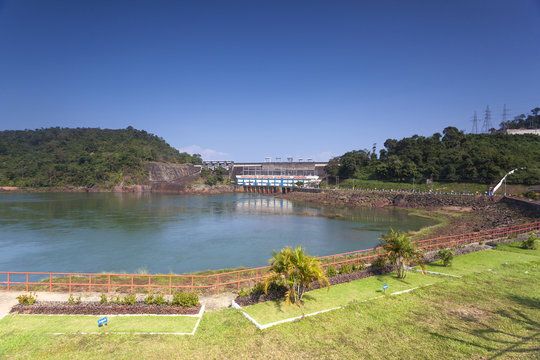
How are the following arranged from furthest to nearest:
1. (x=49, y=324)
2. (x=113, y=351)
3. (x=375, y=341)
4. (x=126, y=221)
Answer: (x=126, y=221), (x=49, y=324), (x=375, y=341), (x=113, y=351)

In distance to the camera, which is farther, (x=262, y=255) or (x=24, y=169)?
(x=24, y=169)

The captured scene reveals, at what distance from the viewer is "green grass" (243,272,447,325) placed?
10.2m

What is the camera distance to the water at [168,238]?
24.6 meters

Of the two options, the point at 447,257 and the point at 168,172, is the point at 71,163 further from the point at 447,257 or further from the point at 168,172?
the point at 447,257

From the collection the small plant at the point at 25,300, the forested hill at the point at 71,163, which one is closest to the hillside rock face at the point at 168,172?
the forested hill at the point at 71,163

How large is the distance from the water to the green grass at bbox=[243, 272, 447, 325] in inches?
477

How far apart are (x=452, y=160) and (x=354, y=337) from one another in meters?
77.9

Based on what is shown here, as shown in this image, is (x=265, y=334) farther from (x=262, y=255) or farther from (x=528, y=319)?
(x=262, y=255)

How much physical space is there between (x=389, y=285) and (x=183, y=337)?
30.0 feet

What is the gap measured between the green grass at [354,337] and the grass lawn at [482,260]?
3821mm

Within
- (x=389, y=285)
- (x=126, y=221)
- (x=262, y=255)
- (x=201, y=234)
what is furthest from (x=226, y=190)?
(x=389, y=285)

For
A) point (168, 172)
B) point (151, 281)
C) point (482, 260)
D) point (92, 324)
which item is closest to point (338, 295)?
point (92, 324)

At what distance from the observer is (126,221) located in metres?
45.2

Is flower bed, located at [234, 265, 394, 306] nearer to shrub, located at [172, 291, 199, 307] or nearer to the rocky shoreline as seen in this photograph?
shrub, located at [172, 291, 199, 307]
